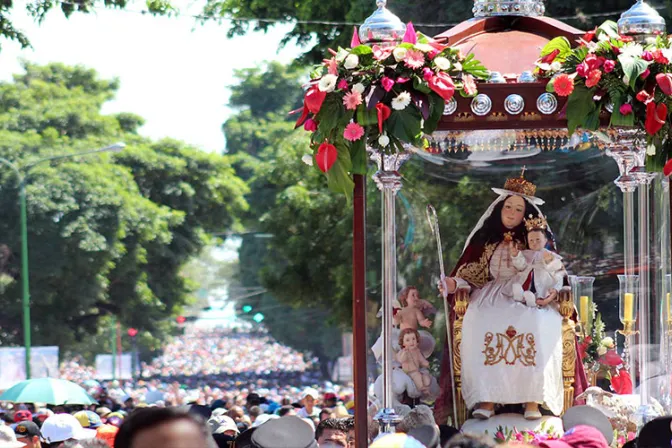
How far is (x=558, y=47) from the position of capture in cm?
836

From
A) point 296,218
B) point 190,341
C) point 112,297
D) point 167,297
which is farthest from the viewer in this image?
point 190,341

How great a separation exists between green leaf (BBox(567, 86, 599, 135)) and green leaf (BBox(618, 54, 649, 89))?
0.25 m

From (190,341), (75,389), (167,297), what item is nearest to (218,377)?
(167,297)

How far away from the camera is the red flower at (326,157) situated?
8.17 metres

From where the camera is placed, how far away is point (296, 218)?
2878cm

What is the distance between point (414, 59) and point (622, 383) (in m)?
2.93

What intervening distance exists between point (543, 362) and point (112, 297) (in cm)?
3394

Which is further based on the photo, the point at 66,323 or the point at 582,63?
the point at 66,323

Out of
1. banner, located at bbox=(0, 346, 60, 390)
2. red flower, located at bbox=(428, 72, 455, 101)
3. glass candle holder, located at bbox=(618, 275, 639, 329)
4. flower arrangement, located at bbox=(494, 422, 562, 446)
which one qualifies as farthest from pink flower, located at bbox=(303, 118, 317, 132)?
banner, located at bbox=(0, 346, 60, 390)

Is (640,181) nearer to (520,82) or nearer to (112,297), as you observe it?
(520,82)

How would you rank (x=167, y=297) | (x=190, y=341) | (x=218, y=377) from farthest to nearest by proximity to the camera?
1. (x=190, y=341)
2. (x=218, y=377)
3. (x=167, y=297)

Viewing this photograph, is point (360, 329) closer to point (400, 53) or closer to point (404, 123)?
point (404, 123)

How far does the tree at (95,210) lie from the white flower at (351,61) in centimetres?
2543

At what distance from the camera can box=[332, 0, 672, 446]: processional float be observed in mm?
8281
